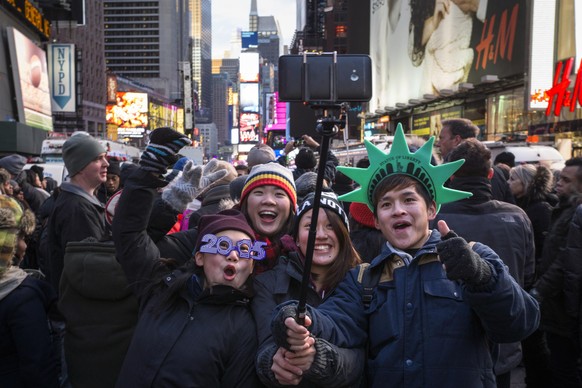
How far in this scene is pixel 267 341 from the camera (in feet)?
9.10

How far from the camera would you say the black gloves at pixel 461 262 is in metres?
2.29

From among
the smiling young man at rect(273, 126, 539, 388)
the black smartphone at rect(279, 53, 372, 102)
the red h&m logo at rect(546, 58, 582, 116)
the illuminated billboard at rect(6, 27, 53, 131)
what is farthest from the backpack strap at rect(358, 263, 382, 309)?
the illuminated billboard at rect(6, 27, 53, 131)

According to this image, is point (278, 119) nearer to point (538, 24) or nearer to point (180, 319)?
point (538, 24)

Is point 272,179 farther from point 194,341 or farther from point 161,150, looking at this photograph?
point 194,341

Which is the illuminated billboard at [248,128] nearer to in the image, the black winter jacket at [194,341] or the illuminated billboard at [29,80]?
the illuminated billboard at [29,80]

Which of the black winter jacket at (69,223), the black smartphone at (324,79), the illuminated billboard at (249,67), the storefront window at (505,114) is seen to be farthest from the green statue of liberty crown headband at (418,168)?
the illuminated billboard at (249,67)

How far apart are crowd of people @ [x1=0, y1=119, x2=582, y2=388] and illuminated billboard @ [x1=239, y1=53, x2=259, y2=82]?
6562 inches

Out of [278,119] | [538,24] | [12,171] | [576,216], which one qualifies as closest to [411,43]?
[538,24]

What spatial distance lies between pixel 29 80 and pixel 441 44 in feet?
86.7

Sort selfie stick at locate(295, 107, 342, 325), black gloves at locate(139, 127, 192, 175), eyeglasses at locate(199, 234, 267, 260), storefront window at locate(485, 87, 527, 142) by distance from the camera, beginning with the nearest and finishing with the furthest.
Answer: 1. selfie stick at locate(295, 107, 342, 325)
2. eyeglasses at locate(199, 234, 267, 260)
3. black gloves at locate(139, 127, 192, 175)
4. storefront window at locate(485, 87, 527, 142)

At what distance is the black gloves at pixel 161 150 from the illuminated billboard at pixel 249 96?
15638 cm

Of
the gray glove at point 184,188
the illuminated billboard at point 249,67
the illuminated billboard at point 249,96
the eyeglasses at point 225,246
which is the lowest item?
the eyeglasses at point 225,246

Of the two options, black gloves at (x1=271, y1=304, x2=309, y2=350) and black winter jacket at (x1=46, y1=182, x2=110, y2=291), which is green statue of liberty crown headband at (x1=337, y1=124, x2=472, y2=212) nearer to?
black gloves at (x1=271, y1=304, x2=309, y2=350)

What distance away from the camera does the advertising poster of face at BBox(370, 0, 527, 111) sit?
30312mm
